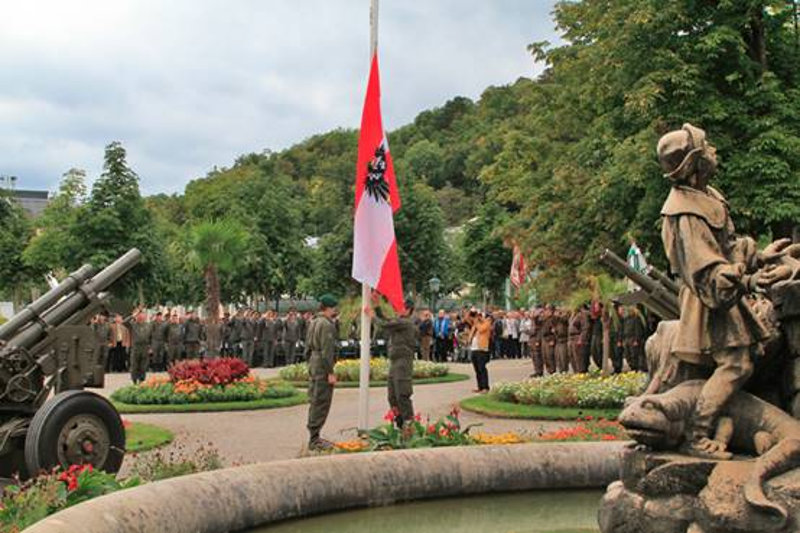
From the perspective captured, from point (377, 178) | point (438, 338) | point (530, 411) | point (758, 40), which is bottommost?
point (530, 411)

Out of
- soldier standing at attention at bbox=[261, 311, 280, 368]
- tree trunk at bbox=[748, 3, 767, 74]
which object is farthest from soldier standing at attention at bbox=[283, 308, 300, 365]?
tree trunk at bbox=[748, 3, 767, 74]

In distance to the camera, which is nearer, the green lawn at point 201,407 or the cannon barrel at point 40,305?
the cannon barrel at point 40,305

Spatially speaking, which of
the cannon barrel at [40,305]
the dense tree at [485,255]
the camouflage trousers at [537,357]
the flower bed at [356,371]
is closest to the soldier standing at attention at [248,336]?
the flower bed at [356,371]

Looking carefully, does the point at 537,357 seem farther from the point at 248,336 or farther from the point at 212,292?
the point at 248,336

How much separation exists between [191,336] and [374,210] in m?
18.8

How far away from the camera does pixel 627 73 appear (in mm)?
23094

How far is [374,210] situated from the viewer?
38.9 feet

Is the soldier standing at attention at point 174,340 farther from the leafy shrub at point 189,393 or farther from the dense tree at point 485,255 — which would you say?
the dense tree at point 485,255

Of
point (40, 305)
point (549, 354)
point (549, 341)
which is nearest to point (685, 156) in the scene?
point (40, 305)

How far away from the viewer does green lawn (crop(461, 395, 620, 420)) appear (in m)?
15.9

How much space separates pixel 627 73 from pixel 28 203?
87.0 meters

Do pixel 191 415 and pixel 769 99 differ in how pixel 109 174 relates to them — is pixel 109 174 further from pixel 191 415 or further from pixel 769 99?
pixel 769 99

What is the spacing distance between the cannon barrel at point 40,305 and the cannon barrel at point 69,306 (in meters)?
0.06

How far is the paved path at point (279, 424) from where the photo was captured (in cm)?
1292
